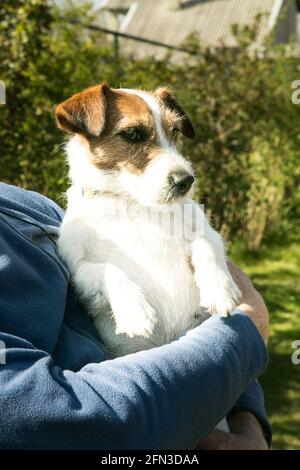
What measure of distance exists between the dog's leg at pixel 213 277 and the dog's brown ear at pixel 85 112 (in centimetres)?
71

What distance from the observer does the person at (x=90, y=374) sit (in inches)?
61.9

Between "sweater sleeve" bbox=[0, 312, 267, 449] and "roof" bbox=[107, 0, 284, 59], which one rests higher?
"sweater sleeve" bbox=[0, 312, 267, 449]

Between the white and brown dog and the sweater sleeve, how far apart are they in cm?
35

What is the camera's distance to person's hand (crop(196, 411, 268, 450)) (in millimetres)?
2139

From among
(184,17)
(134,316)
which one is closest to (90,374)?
(134,316)

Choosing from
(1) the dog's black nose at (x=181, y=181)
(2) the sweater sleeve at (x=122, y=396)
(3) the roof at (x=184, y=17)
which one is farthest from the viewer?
(3) the roof at (x=184, y=17)

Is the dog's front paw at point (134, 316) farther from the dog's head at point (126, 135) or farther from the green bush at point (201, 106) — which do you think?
the green bush at point (201, 106)

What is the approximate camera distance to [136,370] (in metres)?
1.74

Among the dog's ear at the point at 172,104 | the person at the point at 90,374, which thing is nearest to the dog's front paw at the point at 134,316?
the person at the point at 90,374

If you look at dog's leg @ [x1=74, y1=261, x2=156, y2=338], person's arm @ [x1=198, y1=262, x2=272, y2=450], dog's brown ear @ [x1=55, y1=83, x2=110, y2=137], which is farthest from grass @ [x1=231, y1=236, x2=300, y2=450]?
dog's brown ear @ [x1=55, y1=83, x2=110, y2=137]

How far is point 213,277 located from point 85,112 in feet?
3.22

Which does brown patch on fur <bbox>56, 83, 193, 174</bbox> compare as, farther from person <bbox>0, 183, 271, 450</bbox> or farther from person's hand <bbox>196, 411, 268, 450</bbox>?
person's hand <bbox>196, 411, 268, 450</bbox>

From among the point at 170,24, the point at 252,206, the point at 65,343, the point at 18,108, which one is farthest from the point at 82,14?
the point at 170,24
